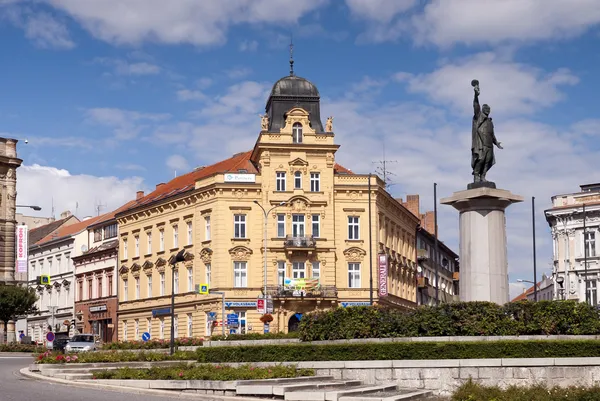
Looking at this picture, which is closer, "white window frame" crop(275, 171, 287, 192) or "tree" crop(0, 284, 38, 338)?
"tree" crop(0, 284, 38, 338)

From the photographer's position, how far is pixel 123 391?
28.0m

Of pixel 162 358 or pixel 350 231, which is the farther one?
pixel 350 231

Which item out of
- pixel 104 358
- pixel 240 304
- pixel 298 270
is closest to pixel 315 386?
pixel 104 358

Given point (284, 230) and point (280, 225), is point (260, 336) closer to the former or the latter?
point (284, 230)

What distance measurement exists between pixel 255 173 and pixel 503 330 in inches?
1800

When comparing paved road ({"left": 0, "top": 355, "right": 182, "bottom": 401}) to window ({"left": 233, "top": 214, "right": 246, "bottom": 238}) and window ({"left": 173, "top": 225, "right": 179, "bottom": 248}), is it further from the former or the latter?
window ({"left": 173, "top": 225, "right": 179, "bottom": 248})

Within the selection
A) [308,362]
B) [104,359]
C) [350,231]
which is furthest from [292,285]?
[308,362]

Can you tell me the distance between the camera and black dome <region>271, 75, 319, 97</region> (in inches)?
3017

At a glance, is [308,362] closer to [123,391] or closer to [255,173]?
[123,391]

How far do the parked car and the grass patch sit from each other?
71.2ft

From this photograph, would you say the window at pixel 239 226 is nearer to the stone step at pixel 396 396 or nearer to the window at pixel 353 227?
the window at pixel 353 227

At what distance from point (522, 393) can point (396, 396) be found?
319cm

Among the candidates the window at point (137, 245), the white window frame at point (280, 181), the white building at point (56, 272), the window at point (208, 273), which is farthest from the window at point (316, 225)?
the white building at point (56, 272)

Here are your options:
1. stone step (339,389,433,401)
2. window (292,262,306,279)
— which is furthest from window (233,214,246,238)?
stone step (339,389,433,401)
